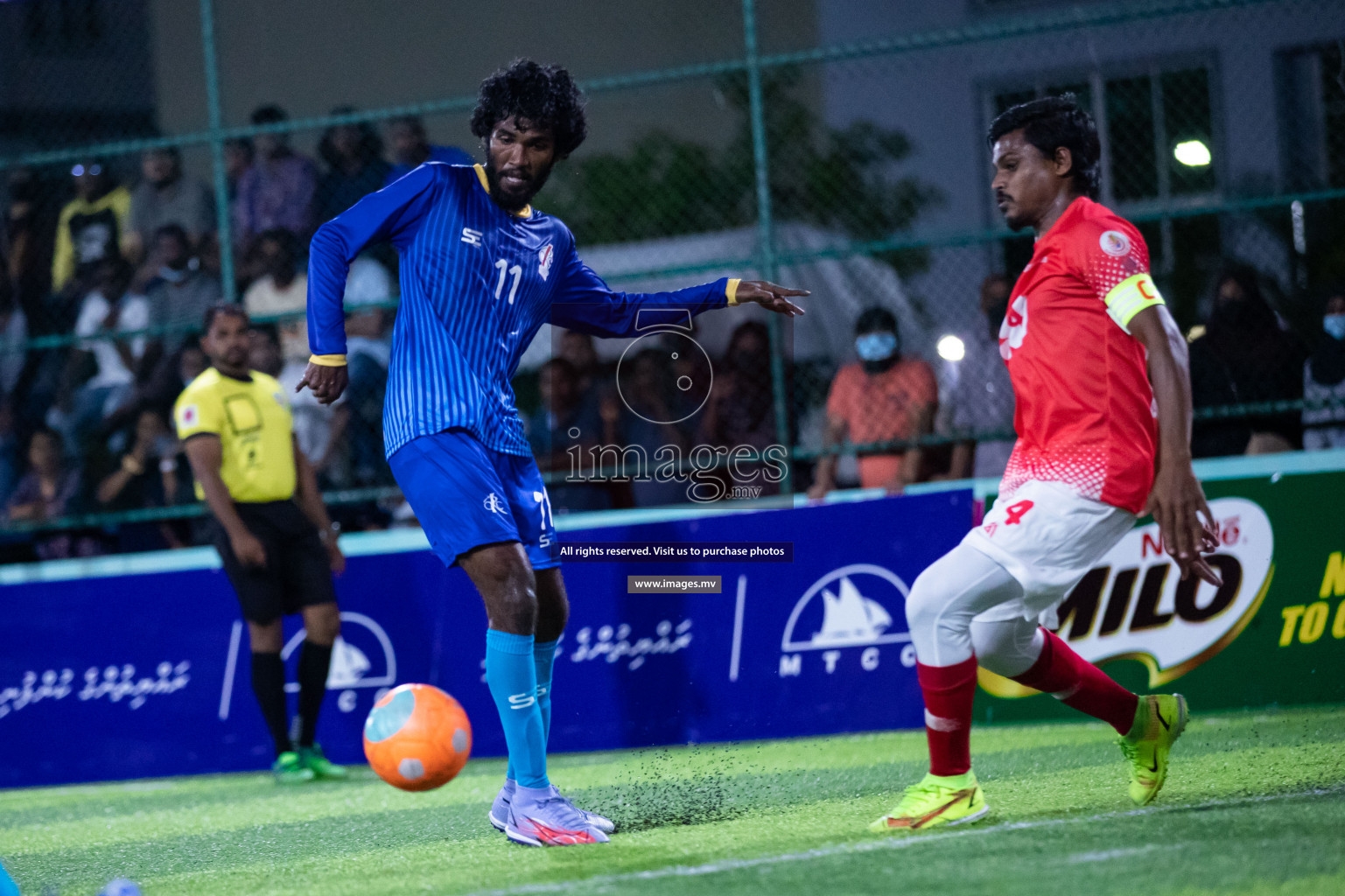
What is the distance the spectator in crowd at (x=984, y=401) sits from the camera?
8.00 metres

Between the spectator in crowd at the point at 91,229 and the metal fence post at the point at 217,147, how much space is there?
117 cm

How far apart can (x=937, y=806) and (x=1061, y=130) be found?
6.89 ft

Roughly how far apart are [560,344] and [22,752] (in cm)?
397

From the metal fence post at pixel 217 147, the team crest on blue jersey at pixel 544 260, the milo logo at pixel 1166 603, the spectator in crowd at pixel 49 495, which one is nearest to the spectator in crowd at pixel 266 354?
the metal fence post at pixel 217 147

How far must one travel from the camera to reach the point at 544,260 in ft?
16.3

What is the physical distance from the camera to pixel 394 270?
9.61 metres

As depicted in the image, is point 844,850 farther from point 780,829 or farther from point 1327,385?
point 1327,385

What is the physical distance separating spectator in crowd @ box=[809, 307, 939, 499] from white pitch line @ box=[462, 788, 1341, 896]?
11.9 feet

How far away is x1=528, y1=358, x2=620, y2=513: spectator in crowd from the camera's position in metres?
8.35

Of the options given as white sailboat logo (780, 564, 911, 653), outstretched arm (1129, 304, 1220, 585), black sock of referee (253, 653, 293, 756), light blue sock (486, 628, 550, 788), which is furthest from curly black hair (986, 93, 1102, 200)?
black sock of referee (253, 653, 293, 756)

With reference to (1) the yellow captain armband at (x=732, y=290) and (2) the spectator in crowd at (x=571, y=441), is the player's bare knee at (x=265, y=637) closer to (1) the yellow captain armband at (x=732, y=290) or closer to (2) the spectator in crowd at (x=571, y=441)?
(2) the spectator in crowd at (x=571, y=441)

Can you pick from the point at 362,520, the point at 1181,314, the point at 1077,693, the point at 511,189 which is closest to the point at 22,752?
the point at 362,520

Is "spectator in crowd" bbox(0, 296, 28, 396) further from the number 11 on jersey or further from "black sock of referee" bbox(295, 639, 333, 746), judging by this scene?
the number 11 on jersey

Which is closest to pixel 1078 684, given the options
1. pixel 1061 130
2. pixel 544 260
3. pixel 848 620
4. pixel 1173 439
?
pixel 1173 439
